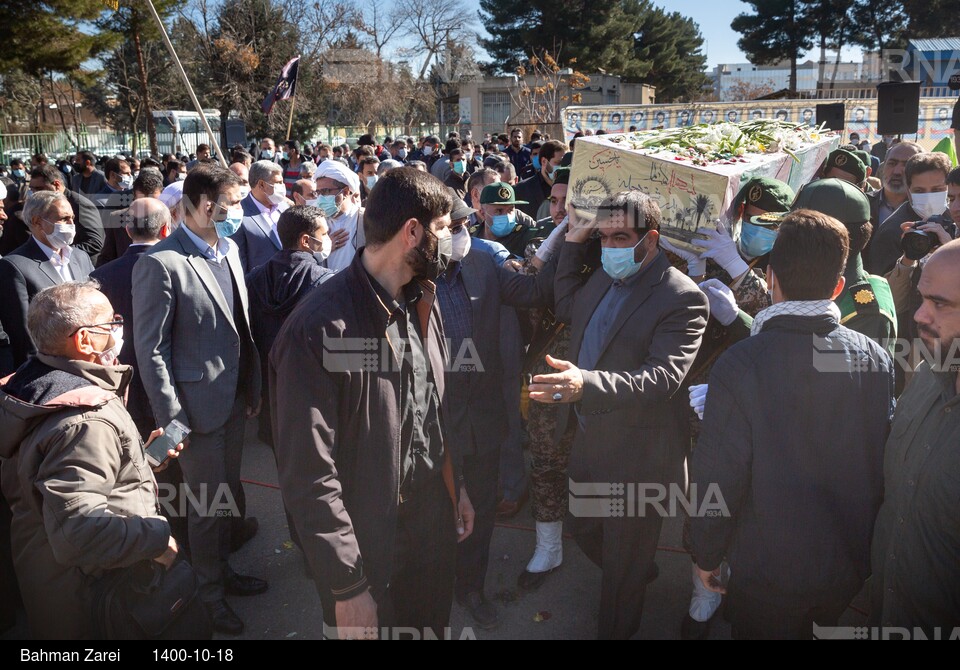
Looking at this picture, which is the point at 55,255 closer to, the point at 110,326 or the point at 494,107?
the point at 110,326

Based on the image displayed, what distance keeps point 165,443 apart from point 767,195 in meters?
2.94

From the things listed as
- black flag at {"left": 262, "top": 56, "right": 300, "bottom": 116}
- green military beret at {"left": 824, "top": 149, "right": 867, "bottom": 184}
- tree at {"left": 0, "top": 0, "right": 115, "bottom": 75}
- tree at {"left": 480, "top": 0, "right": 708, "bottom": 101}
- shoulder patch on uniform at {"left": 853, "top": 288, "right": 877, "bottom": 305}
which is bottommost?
shoulder patch on uniform at {"left": 853, "top": 288, "right": 877, "bottom": 305}

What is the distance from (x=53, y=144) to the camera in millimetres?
27969

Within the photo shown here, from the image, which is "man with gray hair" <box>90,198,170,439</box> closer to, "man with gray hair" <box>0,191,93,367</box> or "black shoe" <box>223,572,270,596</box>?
"man with gray hair" <box>0,191,93,367</box>

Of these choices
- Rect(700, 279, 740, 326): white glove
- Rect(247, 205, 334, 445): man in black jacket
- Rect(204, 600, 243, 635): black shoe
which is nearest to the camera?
Rect(700, 279, 740, 326): white glove

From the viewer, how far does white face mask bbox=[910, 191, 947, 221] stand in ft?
16.1

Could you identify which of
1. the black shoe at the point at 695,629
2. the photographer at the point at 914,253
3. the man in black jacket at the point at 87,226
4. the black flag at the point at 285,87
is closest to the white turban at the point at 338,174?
the man in black jacket at the point at 87,226

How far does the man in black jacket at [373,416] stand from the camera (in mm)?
2037

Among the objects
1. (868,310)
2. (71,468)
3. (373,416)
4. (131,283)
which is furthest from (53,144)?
(868,310)

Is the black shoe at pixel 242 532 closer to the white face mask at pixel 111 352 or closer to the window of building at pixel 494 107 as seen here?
the white face mask at pixel 111 352

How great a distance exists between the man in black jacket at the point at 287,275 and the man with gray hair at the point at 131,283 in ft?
1.99

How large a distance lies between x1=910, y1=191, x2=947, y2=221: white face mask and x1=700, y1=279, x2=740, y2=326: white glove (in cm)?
273

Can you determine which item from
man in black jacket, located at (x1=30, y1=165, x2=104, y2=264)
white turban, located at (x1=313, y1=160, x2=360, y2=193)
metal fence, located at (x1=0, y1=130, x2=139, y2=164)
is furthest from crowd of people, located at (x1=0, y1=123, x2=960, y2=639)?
metal fence, located at (x1=0, y1=130, x2=139, y2=164)

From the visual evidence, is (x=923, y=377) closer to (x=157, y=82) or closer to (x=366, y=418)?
(x=366, y=418)
